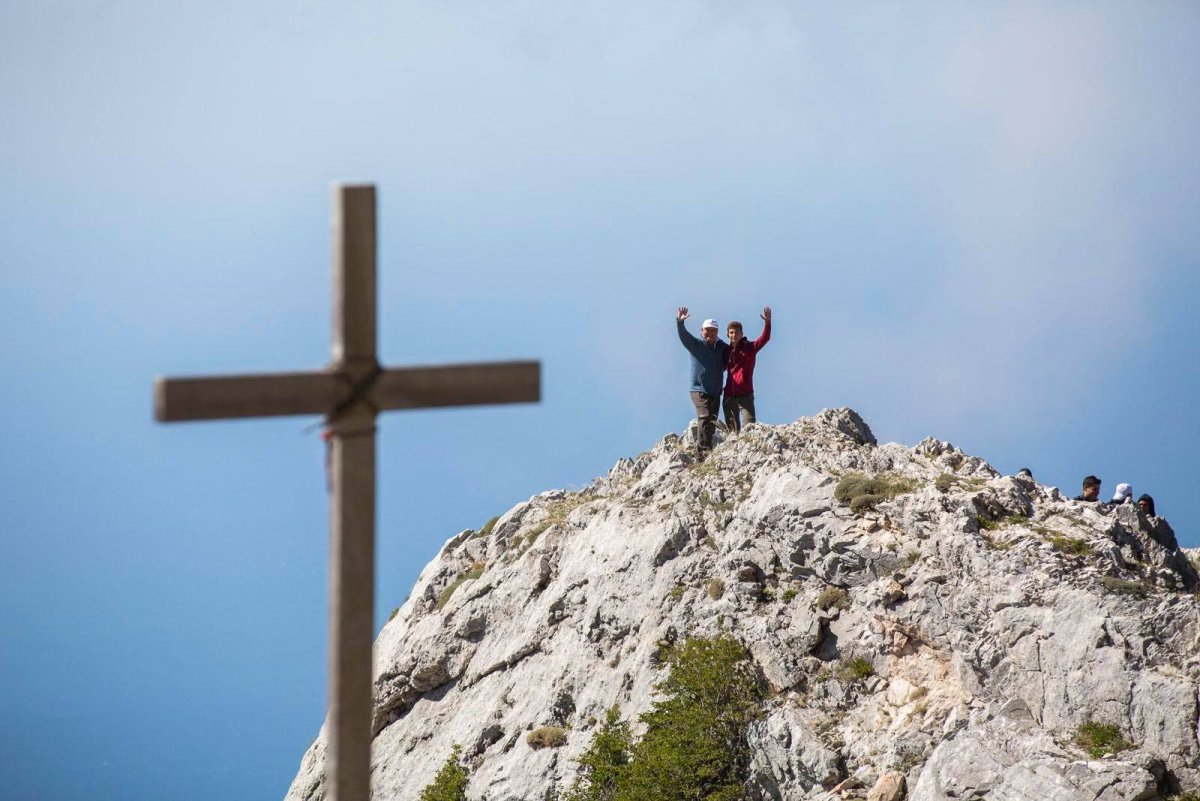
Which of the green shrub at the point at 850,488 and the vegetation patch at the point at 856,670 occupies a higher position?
the green shrub at the point at 850,488

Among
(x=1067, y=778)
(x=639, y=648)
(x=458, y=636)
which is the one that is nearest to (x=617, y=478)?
(x=458, y=636)

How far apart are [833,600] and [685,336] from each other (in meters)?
5.78

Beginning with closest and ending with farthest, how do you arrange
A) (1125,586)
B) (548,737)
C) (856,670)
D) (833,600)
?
(1125,586), (856,670), (833,600), (548,737)

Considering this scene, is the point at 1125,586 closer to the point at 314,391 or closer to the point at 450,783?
the point at 450,783

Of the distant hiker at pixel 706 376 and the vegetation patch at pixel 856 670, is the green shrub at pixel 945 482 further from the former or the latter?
the distant hiker at pixel 706 376

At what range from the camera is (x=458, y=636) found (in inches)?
875

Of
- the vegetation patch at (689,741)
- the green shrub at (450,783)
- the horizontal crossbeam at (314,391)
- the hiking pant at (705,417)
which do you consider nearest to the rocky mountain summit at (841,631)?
the green shrub at (450,783)

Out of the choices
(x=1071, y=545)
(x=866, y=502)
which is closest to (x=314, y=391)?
(x=1071, y=545)

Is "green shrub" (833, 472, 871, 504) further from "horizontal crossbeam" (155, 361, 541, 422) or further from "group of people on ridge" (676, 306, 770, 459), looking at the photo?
"horizontal crossbeam" (155, 361, 541, 422)

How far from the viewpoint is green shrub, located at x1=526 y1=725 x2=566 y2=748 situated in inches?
719

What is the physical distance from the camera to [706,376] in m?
21.3

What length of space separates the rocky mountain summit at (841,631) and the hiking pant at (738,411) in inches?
26.4

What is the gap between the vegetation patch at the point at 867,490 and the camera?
55.9 feet

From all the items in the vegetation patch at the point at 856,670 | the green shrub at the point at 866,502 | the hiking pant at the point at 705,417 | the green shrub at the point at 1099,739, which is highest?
the hiking pant at the point at 705,417
